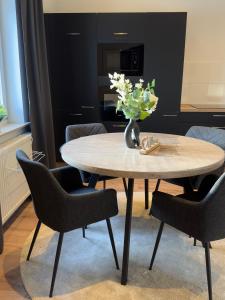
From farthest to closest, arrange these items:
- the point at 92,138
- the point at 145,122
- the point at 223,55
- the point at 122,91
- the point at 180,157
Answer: the point at 223,55
the point at 145,122
the point at 92,138
the point at 122,91
the point at 180,157

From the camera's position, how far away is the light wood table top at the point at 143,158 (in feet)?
5.26

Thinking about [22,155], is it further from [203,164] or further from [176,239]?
[176,239]

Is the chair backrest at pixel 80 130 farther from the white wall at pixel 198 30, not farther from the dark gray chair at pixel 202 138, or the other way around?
the white wall at pixel 198 30

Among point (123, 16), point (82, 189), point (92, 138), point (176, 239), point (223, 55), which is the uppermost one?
point (123, 16)

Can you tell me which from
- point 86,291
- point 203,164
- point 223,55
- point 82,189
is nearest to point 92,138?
point 82,189

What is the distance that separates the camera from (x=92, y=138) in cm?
243

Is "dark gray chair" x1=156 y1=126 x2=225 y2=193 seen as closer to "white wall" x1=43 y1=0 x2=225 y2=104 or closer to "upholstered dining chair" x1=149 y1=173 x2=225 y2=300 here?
"upholstered dining chair" x1=149 y1=173 x2=225 y2=300

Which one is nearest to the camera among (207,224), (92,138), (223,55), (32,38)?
(207,224)

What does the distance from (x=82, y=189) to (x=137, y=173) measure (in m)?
0.74

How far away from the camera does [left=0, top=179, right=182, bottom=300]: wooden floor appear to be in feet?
5.77

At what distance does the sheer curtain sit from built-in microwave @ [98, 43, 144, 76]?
85 cm

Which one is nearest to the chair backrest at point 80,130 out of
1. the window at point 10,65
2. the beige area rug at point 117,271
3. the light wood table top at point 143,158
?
the light wood table top at point 143,158

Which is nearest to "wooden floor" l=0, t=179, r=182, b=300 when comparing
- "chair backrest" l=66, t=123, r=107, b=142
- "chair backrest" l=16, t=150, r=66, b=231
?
"chair backrest" l=16, t=150, r=66, b=231

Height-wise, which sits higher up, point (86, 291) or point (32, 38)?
point (32, 38)
